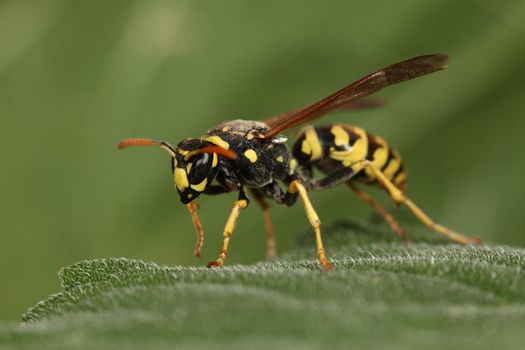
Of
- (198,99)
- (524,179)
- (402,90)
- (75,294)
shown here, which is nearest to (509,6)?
(402,90)

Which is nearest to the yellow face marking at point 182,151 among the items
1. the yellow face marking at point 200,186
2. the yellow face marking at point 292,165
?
the yellow face marking at point 200,186

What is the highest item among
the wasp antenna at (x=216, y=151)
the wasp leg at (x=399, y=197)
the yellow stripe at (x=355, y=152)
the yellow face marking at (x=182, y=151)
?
the yellow face marking at (x=182, y=151)

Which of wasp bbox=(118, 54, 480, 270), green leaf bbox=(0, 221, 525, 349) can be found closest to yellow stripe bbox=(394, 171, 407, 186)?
wasp bbox=(118, 54, 480, 270)

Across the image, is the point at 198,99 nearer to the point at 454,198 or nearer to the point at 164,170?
the point at 164,170

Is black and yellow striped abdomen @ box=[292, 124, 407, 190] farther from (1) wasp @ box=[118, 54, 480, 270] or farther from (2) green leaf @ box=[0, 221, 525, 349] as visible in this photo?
(2) green leaf @ box=[0, 221, 525, 349]

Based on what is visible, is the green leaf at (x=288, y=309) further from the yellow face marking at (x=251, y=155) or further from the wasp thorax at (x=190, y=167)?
the yellow face marking at (x=251, y=155)

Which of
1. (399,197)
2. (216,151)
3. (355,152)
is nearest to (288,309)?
(216,151)
